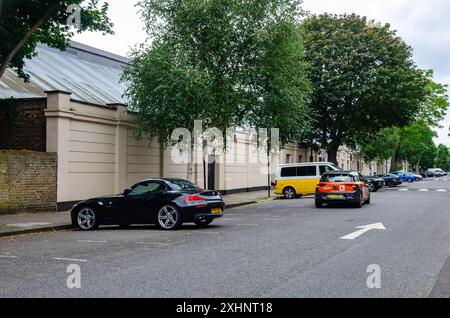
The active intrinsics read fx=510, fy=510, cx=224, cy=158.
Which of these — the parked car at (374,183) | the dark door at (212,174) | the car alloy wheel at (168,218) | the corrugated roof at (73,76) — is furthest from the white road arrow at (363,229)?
the parked car at (374,183)

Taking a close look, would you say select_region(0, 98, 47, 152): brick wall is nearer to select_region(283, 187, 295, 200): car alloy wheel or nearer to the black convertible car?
the black convertible car

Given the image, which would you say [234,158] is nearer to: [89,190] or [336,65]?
[336,65]

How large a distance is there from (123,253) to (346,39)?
30.5 metres

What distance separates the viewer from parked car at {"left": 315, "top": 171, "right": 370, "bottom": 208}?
19.7m

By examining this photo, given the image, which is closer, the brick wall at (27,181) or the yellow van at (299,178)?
the brick wall at (27,181)

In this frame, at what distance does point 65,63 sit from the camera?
26141 millimetres

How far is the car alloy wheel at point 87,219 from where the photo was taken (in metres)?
13.9

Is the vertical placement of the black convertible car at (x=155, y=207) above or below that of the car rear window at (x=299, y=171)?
below

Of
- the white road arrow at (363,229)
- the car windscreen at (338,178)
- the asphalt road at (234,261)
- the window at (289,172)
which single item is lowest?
the asphalt road at (234,261)

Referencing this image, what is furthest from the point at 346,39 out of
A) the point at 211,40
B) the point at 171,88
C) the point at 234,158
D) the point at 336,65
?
the point at 171,88

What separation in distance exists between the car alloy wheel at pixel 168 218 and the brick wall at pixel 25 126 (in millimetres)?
7537

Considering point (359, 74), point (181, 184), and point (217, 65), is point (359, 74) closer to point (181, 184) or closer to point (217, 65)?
point (217, 65)

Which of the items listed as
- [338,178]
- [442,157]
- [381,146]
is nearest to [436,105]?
[381,146]

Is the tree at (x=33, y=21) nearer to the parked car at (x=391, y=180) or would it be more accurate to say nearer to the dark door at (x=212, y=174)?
the dark door at (x=212, y=174)
